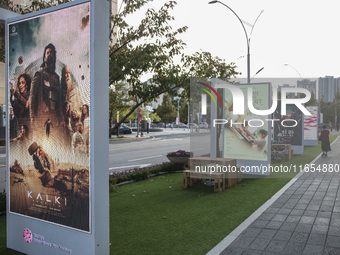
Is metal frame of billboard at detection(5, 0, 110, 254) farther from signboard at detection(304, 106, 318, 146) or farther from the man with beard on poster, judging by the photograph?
signboard at detection(304, 106, 318, 146)

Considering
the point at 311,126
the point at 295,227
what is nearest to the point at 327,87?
the point at 311,126

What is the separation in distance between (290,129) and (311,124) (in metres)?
7.29

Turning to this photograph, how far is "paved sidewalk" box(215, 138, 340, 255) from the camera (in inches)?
204

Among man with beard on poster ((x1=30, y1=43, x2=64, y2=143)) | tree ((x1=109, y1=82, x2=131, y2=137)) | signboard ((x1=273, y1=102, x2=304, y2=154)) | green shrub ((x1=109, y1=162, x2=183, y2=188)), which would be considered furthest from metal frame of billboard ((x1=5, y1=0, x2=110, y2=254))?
tree ((x1=109, y1=82, x2=131, y2=137))

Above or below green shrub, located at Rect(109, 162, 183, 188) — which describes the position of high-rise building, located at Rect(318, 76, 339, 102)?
above

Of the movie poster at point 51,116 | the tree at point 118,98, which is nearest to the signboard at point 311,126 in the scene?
the tree at point 118,98

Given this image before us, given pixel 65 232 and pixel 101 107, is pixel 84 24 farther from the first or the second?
pixel 65 232

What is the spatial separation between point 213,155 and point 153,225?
7.12 metres

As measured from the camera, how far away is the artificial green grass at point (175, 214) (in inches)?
215

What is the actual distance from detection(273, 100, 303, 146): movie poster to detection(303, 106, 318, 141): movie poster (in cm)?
607

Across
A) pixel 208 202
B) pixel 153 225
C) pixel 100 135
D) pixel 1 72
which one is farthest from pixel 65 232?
pixel 1 72

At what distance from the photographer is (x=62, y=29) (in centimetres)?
430

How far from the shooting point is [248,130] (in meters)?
12.8

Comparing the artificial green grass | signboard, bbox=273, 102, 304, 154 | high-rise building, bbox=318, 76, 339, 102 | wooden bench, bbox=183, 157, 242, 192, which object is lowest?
the artificial green grass
